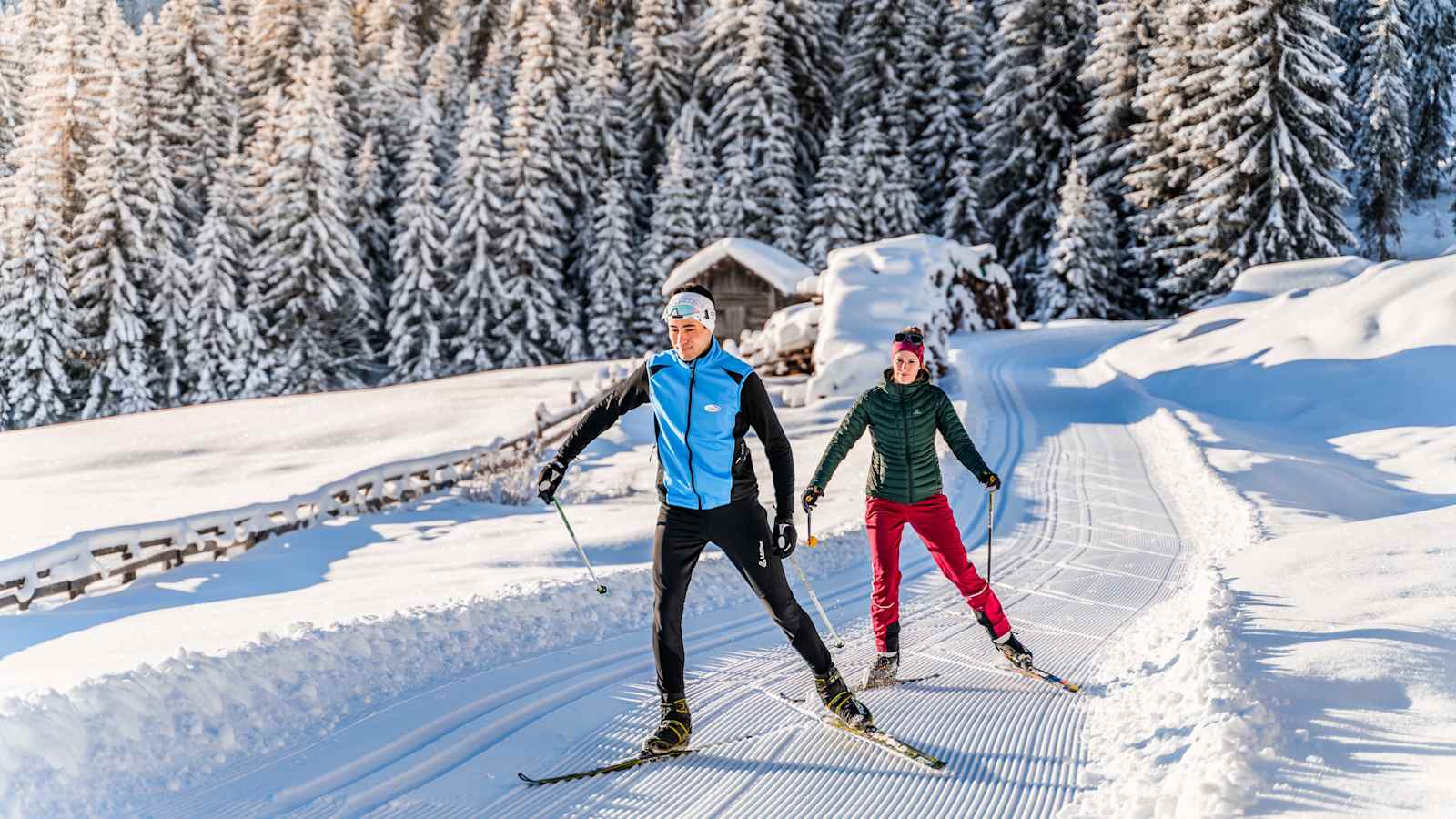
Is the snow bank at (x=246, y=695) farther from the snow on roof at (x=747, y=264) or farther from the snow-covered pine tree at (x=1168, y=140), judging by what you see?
the snow-covered pine tree at (x=1168, y=140)

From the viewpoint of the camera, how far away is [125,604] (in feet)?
32.0

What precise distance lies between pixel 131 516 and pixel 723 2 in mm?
37196

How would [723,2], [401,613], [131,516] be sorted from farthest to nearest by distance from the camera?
[723,2] → [131,516] → [401,613]

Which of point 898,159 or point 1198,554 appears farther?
point 898,159

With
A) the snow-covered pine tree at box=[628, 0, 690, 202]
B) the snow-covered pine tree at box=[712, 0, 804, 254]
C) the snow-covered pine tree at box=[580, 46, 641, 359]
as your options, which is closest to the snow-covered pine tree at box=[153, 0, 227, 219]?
the snow-covered pine tree at box=[580, 46, 641, 359]

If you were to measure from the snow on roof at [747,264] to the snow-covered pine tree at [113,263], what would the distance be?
708 inches

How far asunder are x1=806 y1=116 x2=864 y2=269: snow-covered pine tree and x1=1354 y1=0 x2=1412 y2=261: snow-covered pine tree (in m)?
18.4

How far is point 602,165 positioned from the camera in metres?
43.9

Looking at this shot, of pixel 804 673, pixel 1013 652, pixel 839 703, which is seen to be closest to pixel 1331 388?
pixel 1013 652

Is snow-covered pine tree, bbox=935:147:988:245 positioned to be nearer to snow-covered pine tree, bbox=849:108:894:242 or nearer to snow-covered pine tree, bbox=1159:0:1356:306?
snow-covered pine tree, bbox=849:108:894:242

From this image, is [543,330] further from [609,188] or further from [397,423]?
[397,423]

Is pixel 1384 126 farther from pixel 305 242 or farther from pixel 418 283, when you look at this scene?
pixel 305 242

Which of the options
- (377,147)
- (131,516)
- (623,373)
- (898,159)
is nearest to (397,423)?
(623,373)

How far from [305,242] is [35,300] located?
10392mm
